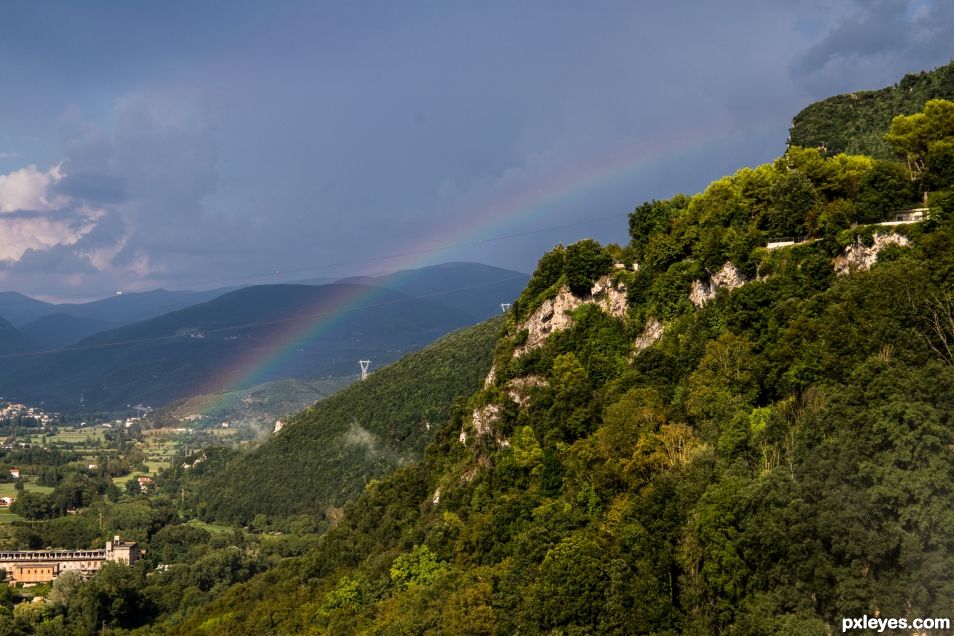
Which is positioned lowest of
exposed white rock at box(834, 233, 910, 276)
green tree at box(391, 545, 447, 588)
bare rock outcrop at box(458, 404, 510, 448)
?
Result: green tree at box(391, 545, 447, 588)

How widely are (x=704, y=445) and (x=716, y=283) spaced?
38.7ft

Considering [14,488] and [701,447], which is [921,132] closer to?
[701,447]

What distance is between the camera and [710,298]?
41656mm

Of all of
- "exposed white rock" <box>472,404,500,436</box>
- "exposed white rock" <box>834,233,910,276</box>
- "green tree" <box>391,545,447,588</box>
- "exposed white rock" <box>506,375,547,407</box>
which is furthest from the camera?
"exposed white rock" <box>472,404,500,436</box>

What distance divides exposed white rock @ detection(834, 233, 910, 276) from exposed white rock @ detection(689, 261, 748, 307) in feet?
15.7

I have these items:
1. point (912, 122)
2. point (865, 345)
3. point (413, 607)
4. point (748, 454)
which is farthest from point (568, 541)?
point (912, 122)

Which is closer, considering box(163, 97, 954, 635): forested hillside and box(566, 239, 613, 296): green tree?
box(163, 97, 954, 635): forested hillside

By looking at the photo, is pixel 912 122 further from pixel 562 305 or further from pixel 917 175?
pixel 562 305

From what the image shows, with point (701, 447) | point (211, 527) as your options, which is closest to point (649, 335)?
point (701, 447)

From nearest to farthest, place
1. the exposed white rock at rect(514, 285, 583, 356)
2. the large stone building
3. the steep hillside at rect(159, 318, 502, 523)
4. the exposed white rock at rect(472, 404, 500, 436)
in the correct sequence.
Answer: the exposed white rock at rect(472, 404, 500, 436)
the exposed white rock at rect(514, 285, 583, 356)
the large stone building
the steep hillside at rect(159, 318, 502, 523)

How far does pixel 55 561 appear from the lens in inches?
3821

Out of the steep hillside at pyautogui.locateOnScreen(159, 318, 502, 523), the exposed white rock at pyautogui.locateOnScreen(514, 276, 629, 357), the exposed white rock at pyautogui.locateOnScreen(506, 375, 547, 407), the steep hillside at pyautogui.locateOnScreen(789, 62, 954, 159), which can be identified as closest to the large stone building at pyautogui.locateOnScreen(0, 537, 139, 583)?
the steep hillside at pyautogui.locateOnScreen(159, 318, 502, 523)

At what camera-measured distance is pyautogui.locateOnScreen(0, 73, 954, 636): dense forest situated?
2362cm

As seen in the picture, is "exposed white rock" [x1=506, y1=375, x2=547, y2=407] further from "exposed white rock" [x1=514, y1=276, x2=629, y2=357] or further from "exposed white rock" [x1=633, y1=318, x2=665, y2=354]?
"exposed white rock" [x1=633, y1=318, x2=665, y2=354]
